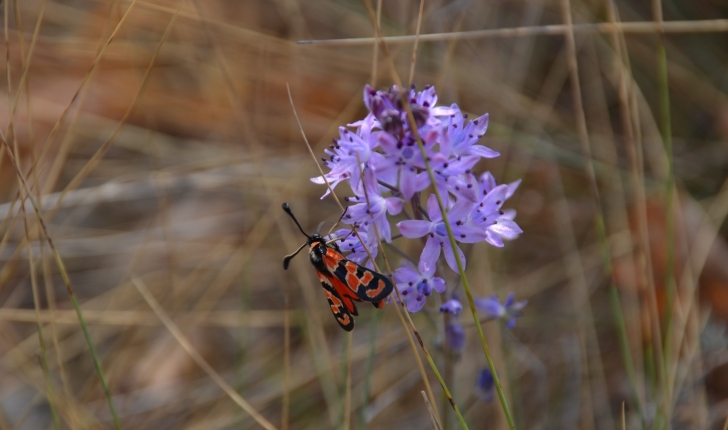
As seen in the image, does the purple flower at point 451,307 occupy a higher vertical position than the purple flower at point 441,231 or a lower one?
lower

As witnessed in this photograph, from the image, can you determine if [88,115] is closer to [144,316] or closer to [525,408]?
[144,316]

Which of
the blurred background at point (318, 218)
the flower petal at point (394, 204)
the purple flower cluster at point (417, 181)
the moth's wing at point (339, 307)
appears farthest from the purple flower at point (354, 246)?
the blurred background at point (318, 218)

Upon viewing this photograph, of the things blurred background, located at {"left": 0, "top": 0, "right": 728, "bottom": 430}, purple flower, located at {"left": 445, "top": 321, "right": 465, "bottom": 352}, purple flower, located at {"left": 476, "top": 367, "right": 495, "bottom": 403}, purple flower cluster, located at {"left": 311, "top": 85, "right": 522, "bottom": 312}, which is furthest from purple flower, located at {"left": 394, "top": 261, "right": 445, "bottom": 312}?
blurred background, located at {"left": 0, "top": 0, "right": 728, "bottom": 430}

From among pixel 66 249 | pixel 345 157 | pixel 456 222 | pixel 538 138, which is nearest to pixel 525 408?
pixel 538 138

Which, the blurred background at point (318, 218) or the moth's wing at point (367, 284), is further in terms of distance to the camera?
the blurred background at point (318, 218)

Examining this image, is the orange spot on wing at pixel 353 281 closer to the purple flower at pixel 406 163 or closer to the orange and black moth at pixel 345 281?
the orange and black moth at pixel 345 281

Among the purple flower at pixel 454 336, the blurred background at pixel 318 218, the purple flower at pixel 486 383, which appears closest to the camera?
the purple flower at pixel 454 336

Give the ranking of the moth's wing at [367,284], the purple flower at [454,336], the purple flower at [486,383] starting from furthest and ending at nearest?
Result: the purple flower at [486,383] < the purple flower at [454,336] < the moth's wing at [367,284]
